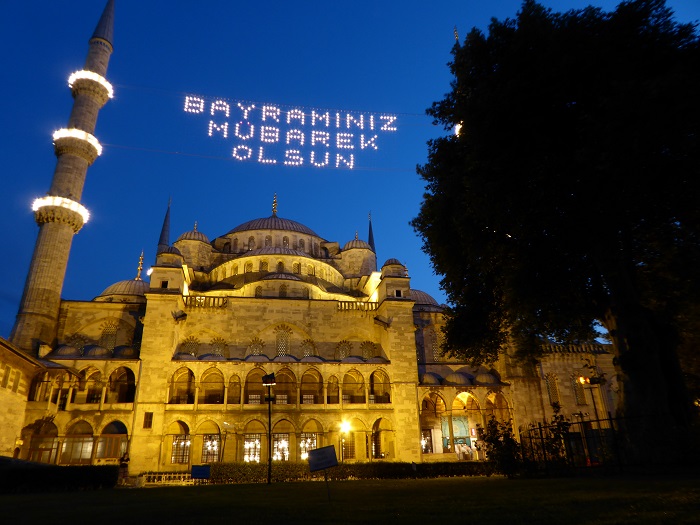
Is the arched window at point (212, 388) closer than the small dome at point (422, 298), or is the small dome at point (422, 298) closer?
the arched window at point (212, 388)

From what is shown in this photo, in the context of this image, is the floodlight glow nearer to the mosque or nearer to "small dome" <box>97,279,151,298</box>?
the mosque

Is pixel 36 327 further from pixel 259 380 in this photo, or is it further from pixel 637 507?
A: pixel 637 507

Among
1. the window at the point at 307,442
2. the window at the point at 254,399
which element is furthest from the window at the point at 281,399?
the window at the point at 307,442

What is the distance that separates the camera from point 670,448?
11492 mm

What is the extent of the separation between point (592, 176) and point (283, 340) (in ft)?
84.9

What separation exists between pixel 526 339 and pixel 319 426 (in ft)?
58.8

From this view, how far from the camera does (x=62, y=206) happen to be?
3353cm

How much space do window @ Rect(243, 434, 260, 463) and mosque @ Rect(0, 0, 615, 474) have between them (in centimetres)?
11

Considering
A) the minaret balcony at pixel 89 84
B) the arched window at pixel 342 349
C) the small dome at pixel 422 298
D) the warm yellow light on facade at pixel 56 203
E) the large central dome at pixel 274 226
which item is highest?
the minaret balcony at pixel 89 84

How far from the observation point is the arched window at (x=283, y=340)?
34188 millimetres

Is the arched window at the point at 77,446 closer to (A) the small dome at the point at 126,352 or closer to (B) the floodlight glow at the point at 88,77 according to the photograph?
(A) the small dome at the point at 126,352

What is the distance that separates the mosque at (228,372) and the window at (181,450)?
0.10 metres

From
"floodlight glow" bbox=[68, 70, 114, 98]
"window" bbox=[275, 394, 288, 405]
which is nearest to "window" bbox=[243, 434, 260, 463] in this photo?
"window" bbox=[275, 394, 288, 405]

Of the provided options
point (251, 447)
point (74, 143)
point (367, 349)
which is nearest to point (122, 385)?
point (251, 447)
